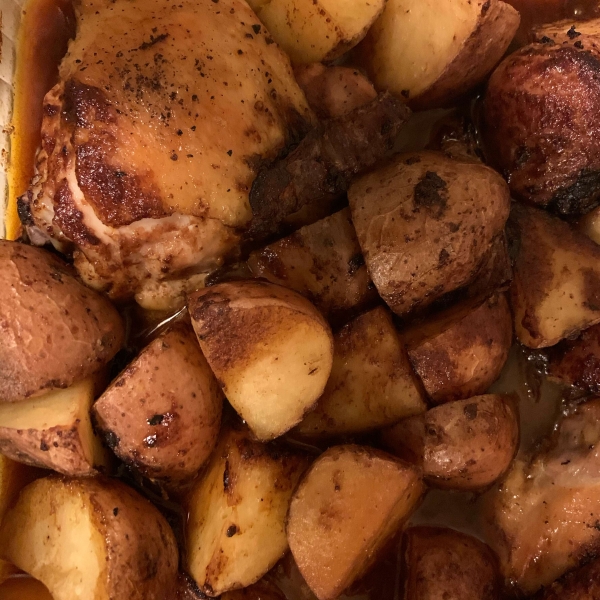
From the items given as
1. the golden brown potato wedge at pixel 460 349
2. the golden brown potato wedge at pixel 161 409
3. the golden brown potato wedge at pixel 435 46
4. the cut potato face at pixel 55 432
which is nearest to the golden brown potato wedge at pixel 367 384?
the golden brown potato wedge at pixel 460 349

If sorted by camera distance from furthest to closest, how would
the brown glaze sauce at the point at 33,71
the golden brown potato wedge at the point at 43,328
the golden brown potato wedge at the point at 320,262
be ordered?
the brown glaze sauce at the point at 33,71
the golden brown potato wedge at the point at 320,262
the golden brown potato wedge at the point at 43,328

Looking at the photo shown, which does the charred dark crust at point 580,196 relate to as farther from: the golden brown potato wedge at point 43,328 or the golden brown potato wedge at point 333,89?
the golden brown potato wedge at point 43,328

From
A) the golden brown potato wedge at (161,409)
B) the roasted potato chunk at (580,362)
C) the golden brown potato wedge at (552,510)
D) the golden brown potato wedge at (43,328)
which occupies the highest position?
the golden brown potato wedge at (43,328)

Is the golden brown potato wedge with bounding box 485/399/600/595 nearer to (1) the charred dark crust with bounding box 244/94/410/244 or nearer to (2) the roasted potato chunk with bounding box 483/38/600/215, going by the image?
(2) the roasted potato chunk with bounding box 483/38/600/215


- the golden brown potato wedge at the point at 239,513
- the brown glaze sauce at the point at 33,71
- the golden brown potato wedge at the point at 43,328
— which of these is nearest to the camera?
the golden brown potato wedge at the point at 43,328

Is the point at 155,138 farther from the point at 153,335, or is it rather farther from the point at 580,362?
the point at 580,362

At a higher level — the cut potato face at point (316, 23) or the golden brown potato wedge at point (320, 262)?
the cut potato face at point (316, 23)

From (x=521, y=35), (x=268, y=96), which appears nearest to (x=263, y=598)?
(x=268, y=96)

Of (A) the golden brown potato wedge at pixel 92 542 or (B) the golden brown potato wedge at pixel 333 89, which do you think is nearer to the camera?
(A) the golden brown potato wedge at pixel 92 542
